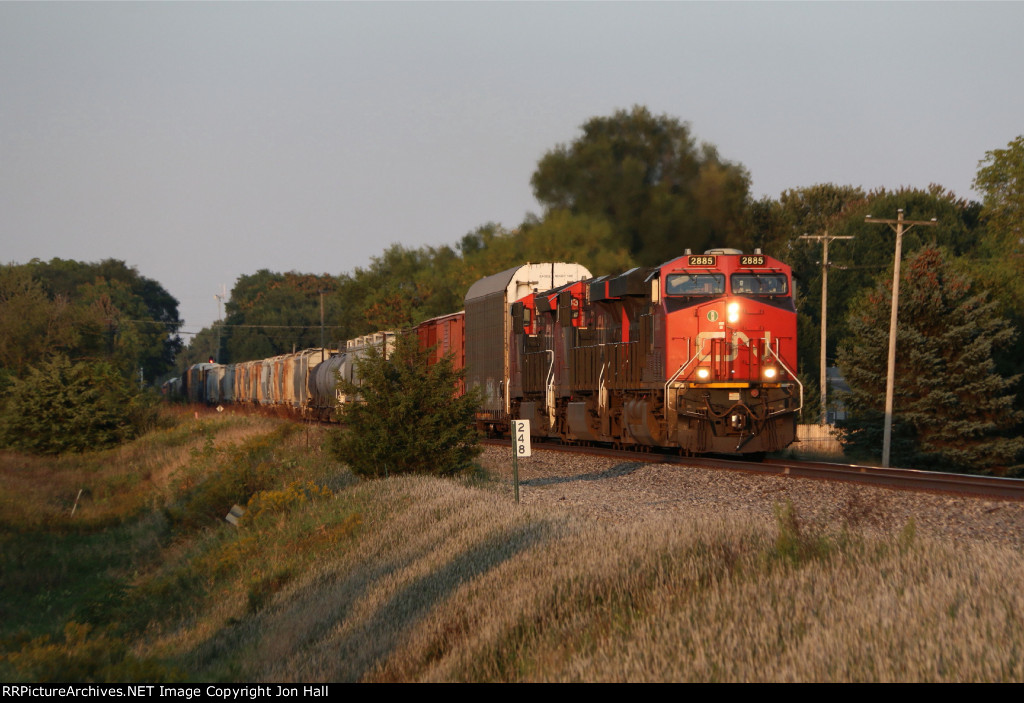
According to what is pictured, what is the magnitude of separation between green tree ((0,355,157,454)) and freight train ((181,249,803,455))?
19.5 m

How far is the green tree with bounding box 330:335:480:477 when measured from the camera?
17.5 meters

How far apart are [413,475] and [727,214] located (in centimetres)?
4730

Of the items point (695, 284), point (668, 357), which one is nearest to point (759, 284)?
point (695, 284)

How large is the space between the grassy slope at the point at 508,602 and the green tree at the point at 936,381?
23.3m

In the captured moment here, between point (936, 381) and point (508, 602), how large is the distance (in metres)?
31.2

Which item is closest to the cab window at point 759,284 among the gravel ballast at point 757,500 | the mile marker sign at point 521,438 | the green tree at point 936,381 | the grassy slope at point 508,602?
the gravel ballast at point 757,500

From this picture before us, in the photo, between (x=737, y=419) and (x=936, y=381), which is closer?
(x=737, y=419)

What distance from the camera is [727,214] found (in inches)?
2382

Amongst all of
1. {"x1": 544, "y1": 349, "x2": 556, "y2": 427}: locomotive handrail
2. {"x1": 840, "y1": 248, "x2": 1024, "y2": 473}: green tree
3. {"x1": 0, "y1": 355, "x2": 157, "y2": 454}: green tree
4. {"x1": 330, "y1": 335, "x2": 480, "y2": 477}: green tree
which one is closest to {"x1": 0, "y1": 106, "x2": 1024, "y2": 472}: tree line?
{"x1": 840, "y1": 248, "x2": 1024, "y2": 473}: green tree

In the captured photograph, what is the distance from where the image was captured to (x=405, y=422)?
58.1ft

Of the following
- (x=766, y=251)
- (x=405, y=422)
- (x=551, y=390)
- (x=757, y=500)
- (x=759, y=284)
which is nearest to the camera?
(x=757, y=500)

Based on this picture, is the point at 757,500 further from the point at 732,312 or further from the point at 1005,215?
the point at 1005,215
